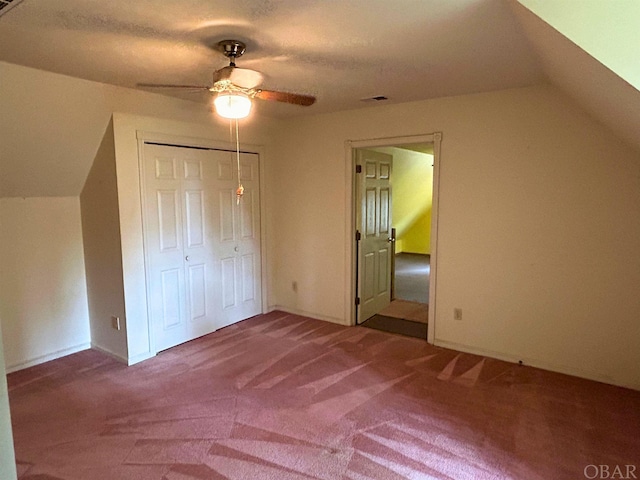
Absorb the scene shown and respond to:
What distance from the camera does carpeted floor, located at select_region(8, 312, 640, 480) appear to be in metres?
2.23

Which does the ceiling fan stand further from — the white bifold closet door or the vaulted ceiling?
the white bifold closet door

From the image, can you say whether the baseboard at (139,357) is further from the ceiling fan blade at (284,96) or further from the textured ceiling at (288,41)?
the ceiling fan blade at (284,96)

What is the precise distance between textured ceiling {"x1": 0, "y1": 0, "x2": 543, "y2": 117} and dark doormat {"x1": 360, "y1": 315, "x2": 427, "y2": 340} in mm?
2412

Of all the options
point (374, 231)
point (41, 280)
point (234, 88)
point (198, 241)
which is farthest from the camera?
point (374, 231)

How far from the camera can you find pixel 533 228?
10.9 feet

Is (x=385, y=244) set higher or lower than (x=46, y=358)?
higher

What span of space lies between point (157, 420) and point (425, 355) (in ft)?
7.46

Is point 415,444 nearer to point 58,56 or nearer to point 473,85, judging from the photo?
point 473,85

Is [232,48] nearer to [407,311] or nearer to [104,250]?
[104,250]

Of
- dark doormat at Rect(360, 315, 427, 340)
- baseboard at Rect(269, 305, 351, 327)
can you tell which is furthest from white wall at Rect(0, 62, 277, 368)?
dark doormat at Rect(360, 315, 427, 340)

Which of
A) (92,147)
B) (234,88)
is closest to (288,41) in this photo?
(234,88)

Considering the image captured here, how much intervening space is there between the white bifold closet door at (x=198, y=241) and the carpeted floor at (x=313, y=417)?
0.44 meters

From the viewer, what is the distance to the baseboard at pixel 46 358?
340 centimetres

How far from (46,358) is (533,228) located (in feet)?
14.3
